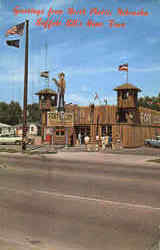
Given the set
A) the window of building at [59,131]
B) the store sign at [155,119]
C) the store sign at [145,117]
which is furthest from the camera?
the store sign at [155,119]

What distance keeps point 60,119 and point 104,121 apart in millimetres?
5246

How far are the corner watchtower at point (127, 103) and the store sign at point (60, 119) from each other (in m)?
6.08

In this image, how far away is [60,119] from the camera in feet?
108

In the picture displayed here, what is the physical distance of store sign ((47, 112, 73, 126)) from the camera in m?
31.7

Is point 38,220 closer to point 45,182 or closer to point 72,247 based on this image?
point 72,247

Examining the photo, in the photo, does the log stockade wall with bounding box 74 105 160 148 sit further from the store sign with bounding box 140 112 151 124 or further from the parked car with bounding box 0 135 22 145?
the parked car with bounding box 0 135 22 145

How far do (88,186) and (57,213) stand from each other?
136 inches

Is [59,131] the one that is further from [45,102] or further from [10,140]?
[10,140]

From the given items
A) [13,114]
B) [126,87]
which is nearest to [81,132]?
[126,87]

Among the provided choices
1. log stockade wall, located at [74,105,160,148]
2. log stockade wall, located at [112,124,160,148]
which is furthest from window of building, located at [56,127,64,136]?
log stockade wall, located at [112,124,160,148]

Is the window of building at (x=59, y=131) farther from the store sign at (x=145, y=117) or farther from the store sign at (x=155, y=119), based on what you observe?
the store sign at (x=155, y=119)

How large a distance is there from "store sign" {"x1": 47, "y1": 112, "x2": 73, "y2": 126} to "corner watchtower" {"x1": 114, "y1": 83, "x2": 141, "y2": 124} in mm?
6078

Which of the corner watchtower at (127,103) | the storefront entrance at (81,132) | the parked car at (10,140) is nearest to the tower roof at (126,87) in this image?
the corner watchtower at (127,103)

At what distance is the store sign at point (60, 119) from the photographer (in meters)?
31.7
